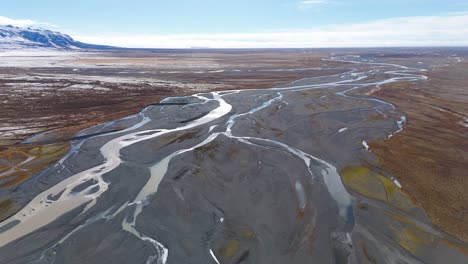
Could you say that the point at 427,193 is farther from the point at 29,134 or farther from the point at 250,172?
the point at 29,134

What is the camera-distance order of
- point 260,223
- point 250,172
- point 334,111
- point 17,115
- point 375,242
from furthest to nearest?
1. point 334,111
2. point 17,115
3. point 250,172
4. point 260,223
5. point 375,242

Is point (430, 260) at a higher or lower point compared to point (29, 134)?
lower

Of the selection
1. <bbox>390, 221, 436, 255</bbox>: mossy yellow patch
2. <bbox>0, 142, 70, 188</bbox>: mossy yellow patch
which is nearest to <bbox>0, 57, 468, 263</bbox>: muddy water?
<bbox>390, 221, 436, 255</bbox>: mossy yellow patch

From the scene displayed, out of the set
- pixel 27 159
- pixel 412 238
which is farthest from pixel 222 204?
pixel 27 159

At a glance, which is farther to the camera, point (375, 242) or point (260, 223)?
point (260, 223)

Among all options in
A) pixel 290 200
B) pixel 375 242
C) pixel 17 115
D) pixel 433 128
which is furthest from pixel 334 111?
pixel 17 115

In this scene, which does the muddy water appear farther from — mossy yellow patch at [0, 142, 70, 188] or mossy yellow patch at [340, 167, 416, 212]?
mossy yellow patch at [0, 142, 70, 188]
